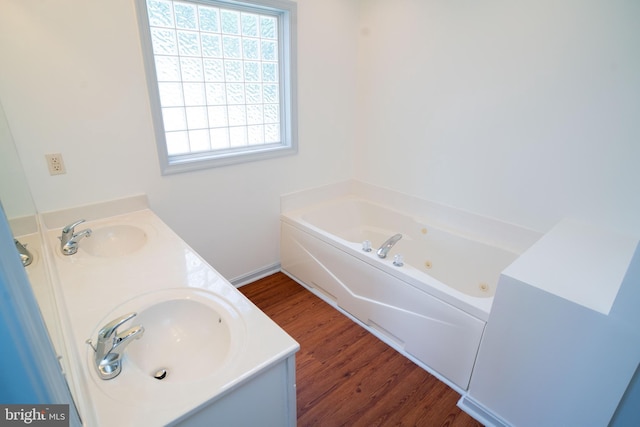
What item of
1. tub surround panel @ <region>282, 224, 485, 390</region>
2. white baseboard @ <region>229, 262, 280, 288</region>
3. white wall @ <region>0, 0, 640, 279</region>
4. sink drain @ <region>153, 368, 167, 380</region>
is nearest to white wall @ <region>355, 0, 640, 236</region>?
white wall @ <region>0, 0, 640, 279</region>

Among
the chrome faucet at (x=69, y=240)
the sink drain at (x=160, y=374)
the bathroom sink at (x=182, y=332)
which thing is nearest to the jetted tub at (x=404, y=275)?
the bathroom sink at (x=182, y=332)

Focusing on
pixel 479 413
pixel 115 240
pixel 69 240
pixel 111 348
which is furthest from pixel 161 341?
pixel 479 413

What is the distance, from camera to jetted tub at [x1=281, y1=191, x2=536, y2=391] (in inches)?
68.0

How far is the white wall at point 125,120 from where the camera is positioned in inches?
59.7

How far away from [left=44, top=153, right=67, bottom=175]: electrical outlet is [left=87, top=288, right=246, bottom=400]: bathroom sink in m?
0.97

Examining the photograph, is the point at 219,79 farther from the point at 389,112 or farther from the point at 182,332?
the point at 182,332

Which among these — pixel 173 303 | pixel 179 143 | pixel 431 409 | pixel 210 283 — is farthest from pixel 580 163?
pixel 179 143

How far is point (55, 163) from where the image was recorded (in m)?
1.67

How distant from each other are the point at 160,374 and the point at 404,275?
4.29 feet

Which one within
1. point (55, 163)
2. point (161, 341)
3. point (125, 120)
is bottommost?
point (161, 341)

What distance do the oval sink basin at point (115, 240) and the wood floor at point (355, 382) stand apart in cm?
101

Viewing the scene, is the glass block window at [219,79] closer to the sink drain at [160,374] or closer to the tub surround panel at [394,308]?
the tub surround panel at [394,308]

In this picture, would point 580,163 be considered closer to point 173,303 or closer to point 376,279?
point 376,279

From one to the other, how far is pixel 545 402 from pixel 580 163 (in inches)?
51.6
